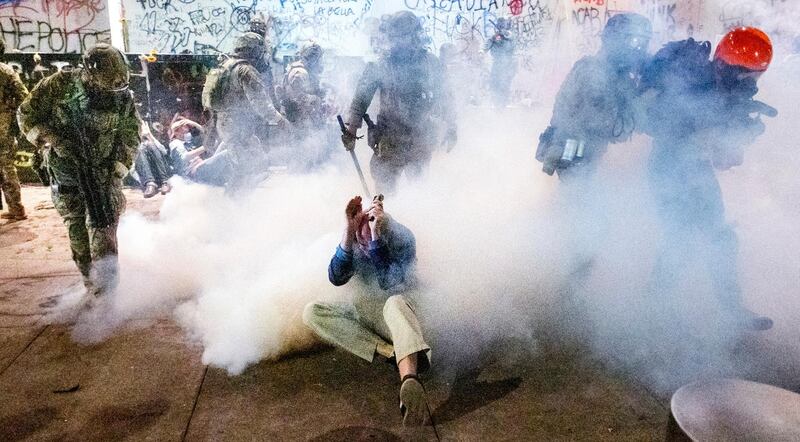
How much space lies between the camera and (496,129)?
739cm

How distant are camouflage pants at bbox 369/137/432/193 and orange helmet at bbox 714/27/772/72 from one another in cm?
250

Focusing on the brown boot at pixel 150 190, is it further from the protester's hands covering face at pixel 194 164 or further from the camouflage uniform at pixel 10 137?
the camouflage uniform at pixel 10 137

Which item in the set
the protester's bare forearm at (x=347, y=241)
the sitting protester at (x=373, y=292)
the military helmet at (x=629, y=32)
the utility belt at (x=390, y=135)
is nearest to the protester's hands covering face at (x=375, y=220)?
the sitting protester at (x=373, y=292)

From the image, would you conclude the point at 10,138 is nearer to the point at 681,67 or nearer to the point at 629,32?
the point at 629,32

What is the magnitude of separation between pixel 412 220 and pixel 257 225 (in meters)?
2.10

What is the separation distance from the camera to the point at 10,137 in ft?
21.5

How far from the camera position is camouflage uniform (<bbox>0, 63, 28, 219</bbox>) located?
633 centimetres

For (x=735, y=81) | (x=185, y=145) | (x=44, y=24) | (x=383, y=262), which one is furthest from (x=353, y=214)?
(x=44, y=24)

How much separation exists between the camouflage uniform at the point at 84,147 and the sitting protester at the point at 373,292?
1.99 metres

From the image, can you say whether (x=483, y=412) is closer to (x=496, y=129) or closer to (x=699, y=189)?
(x=699, y=189)

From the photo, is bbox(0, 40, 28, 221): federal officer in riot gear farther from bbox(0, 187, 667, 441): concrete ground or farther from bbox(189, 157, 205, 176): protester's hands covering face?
bbox(0, 187, 667, 441): concrete ground

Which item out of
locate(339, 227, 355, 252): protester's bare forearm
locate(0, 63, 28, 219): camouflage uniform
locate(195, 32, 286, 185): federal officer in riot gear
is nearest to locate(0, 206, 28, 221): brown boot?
locate(0, 63, 28, 219): camouflage uniform

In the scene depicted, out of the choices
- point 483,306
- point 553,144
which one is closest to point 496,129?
point 553,144

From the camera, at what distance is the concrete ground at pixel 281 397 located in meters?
2.79
